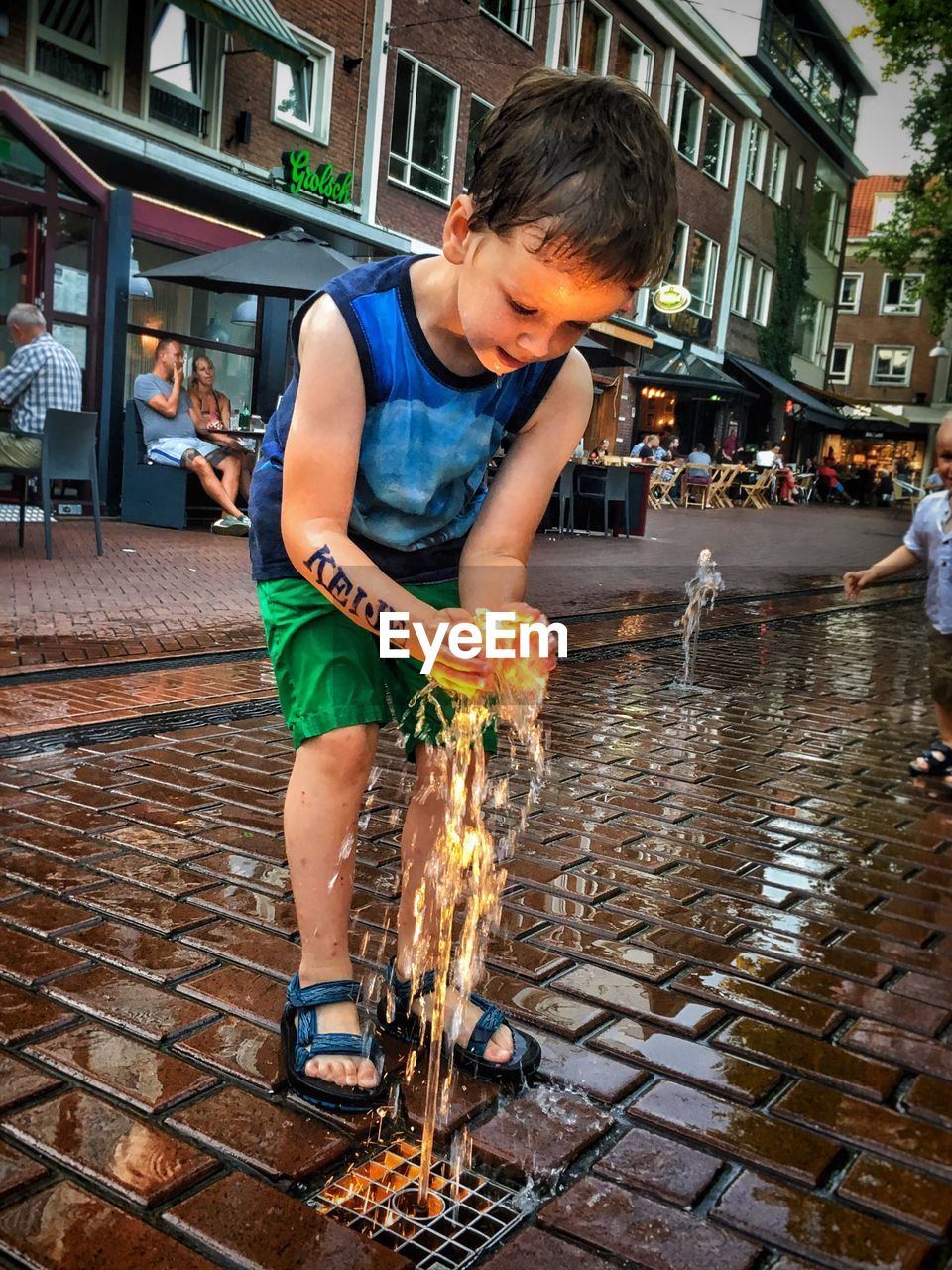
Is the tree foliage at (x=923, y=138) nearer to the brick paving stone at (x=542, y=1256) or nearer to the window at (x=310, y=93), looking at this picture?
the window at (x=310, y=93)

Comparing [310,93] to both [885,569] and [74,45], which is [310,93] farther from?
[885,569]

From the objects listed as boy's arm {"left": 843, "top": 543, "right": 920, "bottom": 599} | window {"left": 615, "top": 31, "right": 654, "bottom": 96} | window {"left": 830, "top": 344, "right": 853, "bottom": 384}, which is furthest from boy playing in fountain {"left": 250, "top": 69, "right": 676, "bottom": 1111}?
window {"left": 830, "top": 344, "right": 853, "bottom": 384}

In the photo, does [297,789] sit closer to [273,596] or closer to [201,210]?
[273,596]

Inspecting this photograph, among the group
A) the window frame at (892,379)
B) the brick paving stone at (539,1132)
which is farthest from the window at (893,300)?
the brick paving stone at (539,1132)

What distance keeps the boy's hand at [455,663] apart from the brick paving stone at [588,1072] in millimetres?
725

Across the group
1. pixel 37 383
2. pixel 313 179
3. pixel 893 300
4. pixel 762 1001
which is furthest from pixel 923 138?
pixel 762 1001

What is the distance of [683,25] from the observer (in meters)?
24.9

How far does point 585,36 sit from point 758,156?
11.2 meters

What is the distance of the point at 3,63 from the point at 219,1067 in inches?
450

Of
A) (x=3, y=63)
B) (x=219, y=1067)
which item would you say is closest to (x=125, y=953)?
(x=219, y=1067)

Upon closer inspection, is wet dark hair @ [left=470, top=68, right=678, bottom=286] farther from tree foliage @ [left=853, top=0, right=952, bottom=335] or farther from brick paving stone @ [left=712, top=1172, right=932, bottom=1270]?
tree foliage @ [left=853, top=0, right=952, bottom=335]

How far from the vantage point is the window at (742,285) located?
3192 cm

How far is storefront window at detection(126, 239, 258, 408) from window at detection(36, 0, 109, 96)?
166 centimetres

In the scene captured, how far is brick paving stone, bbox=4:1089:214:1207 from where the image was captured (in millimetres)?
1584
